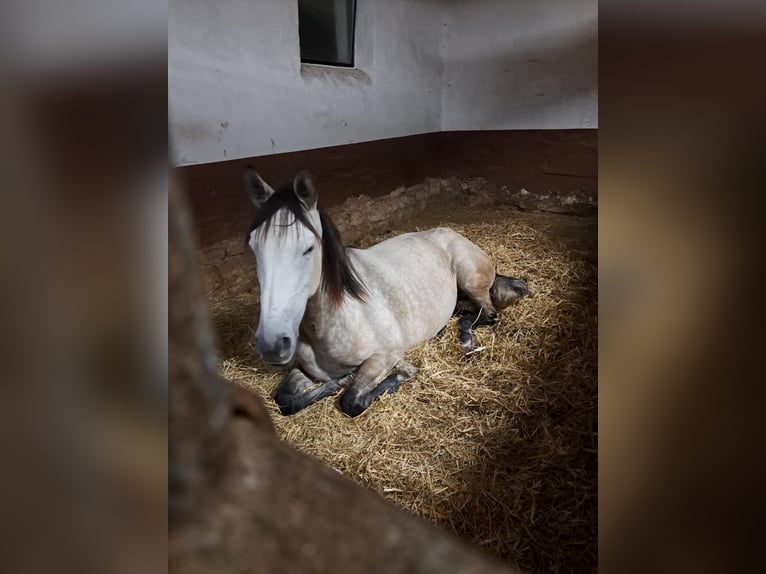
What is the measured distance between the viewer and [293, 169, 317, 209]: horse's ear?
3.34 feet

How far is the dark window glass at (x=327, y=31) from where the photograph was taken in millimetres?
1938

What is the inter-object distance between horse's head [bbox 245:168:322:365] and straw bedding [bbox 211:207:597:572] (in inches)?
12.8

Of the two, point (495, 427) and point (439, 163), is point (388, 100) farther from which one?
point (495, 427)

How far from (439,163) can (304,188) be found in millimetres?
1898

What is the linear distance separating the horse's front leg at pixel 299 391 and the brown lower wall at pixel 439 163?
654 millimetres

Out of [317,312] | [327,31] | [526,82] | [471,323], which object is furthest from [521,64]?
[317,312]

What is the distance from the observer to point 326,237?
3.73ft

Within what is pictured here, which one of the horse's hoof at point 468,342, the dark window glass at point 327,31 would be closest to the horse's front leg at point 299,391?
the horse's hoof at point 468,342

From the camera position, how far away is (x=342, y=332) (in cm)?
121

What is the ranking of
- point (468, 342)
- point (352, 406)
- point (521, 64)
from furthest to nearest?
point (521, 64) < point (468, 342) < point (352, 406)

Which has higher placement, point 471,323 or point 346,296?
point 346,296

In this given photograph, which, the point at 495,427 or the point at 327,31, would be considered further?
the point at 327,31
